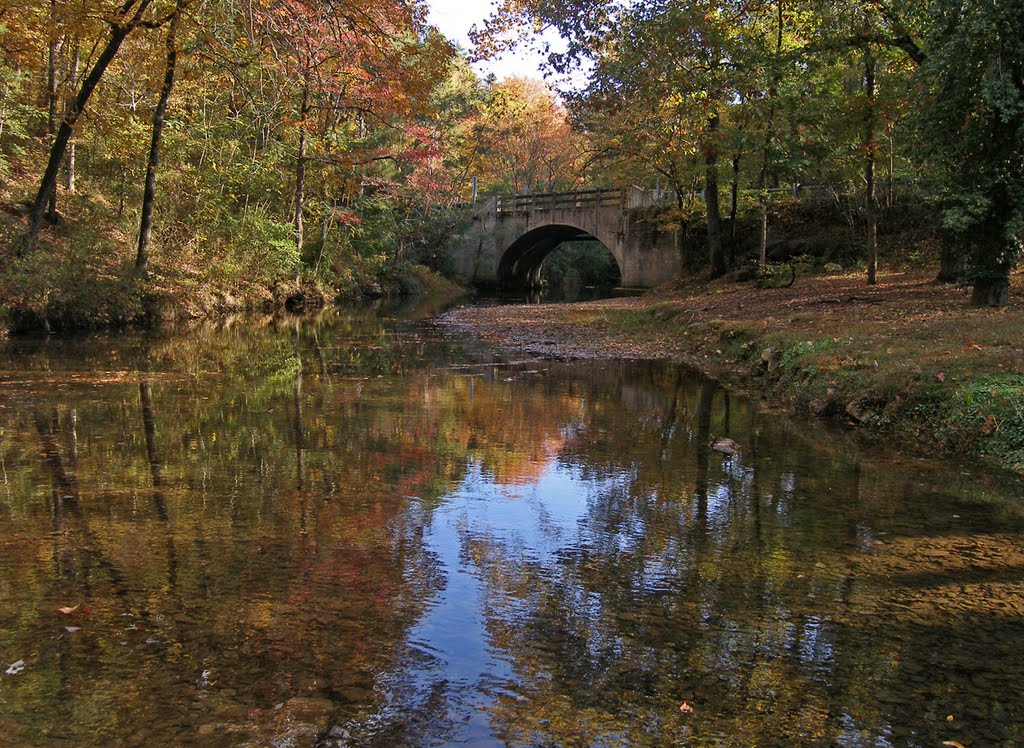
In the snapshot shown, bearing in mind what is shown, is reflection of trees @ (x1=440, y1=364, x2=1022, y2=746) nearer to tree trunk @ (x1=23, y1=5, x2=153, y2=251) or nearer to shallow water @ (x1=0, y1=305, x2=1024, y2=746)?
shallow water @ (x1=0, y1=305, x2=1024, y2=746)

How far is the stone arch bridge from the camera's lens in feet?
110

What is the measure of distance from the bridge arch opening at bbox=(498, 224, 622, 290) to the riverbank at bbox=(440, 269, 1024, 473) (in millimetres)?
19901

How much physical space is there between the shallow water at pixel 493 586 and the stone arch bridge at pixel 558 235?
26040 mm

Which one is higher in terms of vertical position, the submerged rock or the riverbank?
the riverbank

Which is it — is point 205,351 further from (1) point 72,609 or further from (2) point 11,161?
(2) point 11,161

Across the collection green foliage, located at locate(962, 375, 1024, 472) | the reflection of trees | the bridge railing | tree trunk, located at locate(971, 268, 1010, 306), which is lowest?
the reflection of trees

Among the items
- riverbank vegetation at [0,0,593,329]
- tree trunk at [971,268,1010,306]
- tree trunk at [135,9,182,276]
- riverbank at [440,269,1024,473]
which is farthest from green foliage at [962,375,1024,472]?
tree trunk at [135,9,182,276]

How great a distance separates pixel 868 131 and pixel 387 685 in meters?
15.9

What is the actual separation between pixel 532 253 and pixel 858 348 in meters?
37.3

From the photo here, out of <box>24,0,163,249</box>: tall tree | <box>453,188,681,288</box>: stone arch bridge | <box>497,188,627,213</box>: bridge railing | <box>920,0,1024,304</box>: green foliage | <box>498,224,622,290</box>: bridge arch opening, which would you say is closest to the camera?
<box>920,0,1024,304</box>: green foliage

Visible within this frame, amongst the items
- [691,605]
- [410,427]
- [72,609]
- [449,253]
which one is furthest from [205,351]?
[449,253]

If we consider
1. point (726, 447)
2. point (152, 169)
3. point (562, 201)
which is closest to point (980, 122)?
point (726, 447)

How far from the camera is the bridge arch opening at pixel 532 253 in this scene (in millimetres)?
40656

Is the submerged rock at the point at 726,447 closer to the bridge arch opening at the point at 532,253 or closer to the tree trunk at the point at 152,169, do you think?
the tree trunk at the point at 152,169
